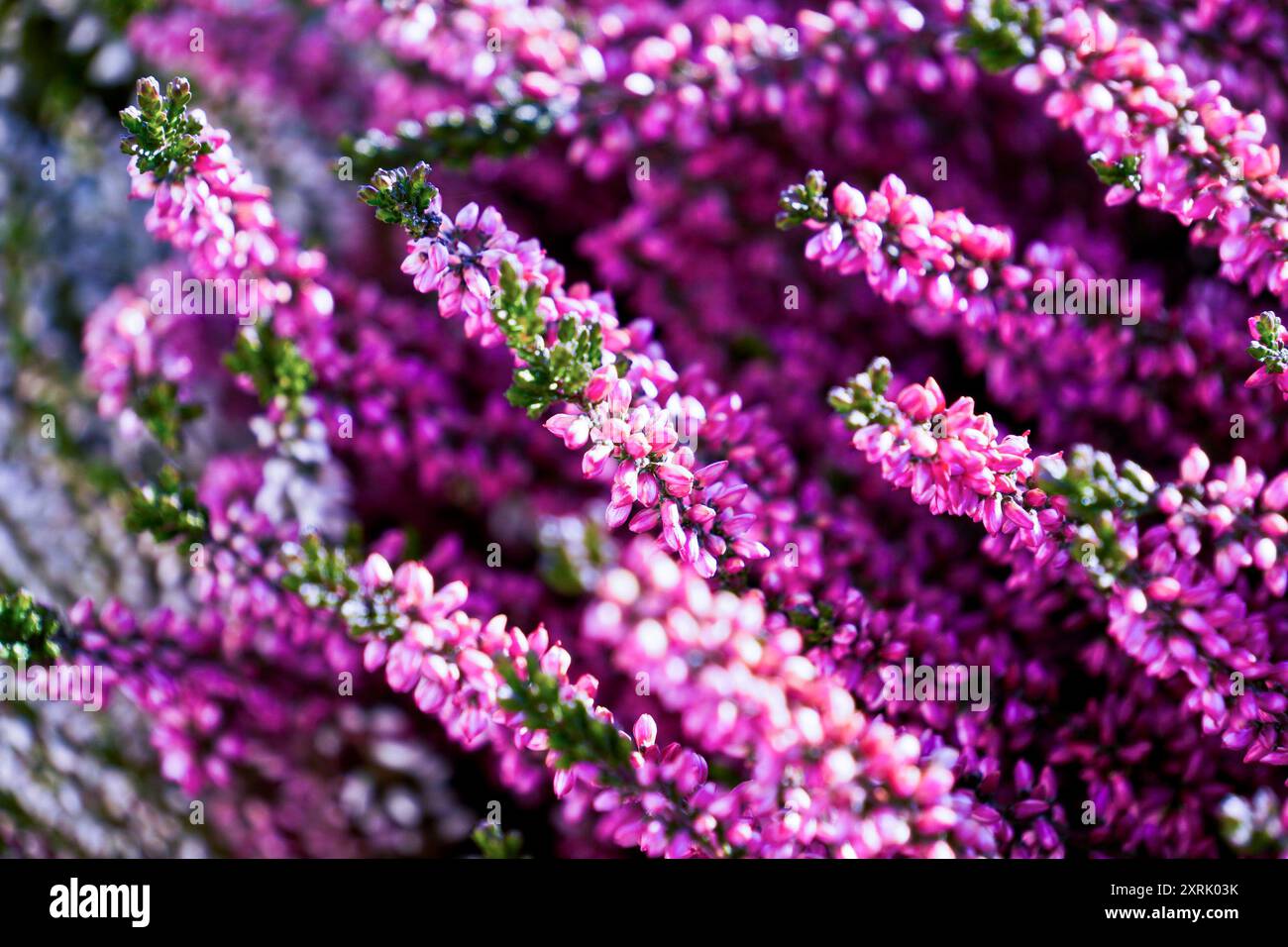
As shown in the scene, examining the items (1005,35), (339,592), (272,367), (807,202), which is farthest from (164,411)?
(1005,35)

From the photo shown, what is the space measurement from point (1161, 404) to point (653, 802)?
0.66 meters

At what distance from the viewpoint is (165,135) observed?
Result: 774 millimetres

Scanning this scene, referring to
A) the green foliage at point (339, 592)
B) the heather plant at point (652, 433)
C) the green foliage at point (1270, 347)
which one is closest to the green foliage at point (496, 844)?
the heather plant at point (652, 433)

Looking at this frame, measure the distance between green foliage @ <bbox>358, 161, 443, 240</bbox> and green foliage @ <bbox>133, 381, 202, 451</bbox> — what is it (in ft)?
1.37

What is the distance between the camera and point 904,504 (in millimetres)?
1081

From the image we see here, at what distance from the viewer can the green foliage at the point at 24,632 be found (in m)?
0.85

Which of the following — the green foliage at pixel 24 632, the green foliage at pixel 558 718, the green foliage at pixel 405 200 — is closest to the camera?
the green foliage at pixel 558 718

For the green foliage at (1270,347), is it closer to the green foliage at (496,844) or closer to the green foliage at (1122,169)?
the green foliage at (1122,169)

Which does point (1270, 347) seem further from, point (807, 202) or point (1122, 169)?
point (807, 202)

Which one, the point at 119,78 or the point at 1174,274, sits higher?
the point at 119,78

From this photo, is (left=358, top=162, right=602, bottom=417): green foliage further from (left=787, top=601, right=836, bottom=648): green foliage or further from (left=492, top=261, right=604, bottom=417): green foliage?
(left=787, top=601, right=836, bottom=648): green foliage

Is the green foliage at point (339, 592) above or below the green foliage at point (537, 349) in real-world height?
below
